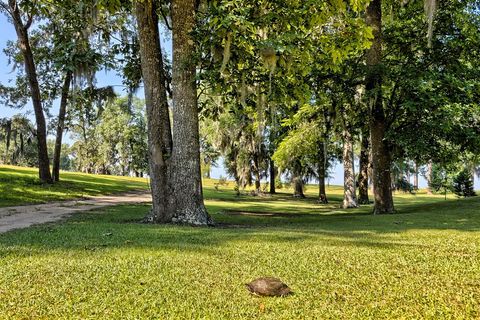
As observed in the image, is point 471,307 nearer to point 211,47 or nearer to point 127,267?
point 127,267

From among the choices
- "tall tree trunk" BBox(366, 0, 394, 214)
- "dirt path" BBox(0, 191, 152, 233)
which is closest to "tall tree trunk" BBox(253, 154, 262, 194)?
"dirt path" BBox(0, 191, 152, 233)

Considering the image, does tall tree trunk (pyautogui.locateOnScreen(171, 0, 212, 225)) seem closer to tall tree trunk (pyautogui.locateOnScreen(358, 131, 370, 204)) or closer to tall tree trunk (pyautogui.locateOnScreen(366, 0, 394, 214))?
tall tree trunk (pyautogui.locateOnScreen(366, 0, 394, 214))

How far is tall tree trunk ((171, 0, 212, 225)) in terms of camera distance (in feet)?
38.7

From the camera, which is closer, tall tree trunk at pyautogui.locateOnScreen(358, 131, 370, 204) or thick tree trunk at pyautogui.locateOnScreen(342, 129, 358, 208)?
thick tree trunk at pyautogui.locateOnScreen(342, 129, 358, 208)

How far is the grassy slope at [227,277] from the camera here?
3.89 metres

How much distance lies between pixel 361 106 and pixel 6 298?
54.3ft

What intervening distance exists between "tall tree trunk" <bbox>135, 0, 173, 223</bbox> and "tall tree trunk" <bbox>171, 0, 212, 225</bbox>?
26.5 inches

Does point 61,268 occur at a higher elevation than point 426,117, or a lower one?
lower

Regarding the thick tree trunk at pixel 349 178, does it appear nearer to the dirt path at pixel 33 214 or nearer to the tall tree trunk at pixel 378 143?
the tall tree trunk at pixel 378 143

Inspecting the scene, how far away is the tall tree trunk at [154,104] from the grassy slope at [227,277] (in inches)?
191

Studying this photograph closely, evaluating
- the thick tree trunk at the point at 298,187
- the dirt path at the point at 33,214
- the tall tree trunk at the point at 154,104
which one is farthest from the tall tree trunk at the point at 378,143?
the thick tree trunk at the point at 298,187

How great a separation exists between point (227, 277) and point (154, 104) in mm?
8705

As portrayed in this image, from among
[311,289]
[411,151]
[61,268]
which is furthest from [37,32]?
[311,289]

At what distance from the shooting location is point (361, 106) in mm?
18234
